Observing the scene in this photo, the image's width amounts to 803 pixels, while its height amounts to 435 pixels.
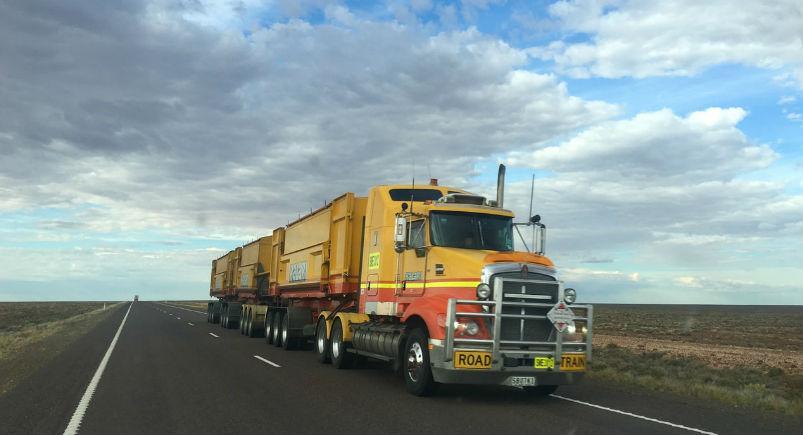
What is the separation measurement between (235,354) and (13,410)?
29.4 ft

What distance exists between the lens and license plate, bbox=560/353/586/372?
10305mm

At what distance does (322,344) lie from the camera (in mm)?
16094

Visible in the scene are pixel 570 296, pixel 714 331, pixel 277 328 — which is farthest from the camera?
pixel 714 331

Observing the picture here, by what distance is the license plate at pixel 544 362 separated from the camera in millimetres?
10074

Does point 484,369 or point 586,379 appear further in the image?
point 586,379

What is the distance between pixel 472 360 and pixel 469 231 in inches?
104

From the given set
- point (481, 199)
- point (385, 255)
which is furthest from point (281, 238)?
point (481, 199)

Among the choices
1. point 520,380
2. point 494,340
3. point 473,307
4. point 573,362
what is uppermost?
point 473,307

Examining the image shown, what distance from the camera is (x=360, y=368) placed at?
1502 centimetres

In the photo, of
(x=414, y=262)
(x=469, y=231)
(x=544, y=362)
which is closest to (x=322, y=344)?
(x=414, y=262)

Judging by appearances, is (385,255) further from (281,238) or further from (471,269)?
(281,238)

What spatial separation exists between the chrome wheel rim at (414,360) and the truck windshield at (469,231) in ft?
6.08

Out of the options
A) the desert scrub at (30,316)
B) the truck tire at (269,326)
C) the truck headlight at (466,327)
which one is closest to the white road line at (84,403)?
the truck headlight at (466,327)

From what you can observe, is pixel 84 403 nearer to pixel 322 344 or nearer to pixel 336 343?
pixel 336 343
